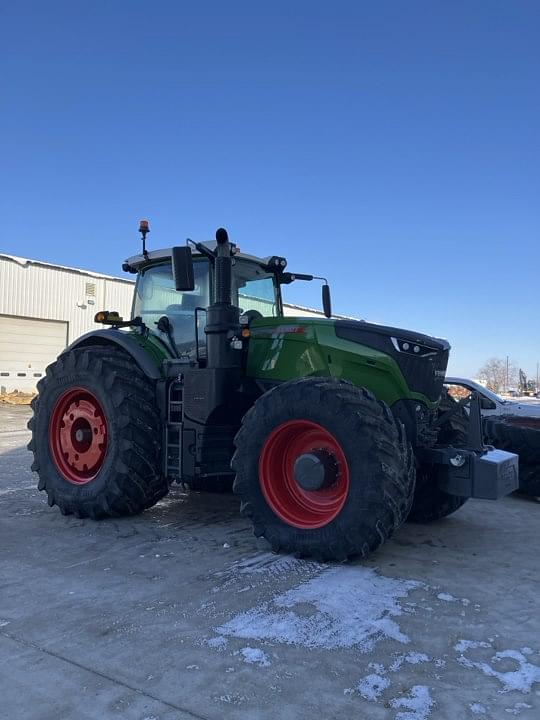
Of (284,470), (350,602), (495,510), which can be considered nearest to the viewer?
(350,602)

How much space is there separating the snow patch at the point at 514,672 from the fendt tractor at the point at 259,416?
1.19 m

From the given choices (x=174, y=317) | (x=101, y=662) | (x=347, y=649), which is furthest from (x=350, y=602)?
(x=174, y=317)

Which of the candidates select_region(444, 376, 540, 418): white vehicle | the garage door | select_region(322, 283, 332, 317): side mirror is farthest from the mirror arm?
the garage door

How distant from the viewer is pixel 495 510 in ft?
21.6

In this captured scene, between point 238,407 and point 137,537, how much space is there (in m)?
1.33

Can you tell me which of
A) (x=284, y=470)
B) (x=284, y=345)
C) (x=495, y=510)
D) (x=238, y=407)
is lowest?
(x=495, y=510)

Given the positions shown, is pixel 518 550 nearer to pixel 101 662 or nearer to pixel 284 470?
pixel 284 470

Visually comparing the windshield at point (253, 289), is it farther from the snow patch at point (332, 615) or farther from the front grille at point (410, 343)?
the snow patch at point (332, 615)

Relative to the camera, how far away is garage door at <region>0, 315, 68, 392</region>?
2278 centimetres

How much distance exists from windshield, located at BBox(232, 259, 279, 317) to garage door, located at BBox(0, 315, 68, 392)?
746 inches

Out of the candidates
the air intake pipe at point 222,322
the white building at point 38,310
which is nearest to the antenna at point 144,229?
the air intake pipe at point 222,322

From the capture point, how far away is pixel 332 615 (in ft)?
11.0

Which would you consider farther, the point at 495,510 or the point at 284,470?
the point at 495,510

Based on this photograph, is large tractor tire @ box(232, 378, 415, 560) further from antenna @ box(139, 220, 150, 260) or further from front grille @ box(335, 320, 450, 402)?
antenna @ box(139, 220, 150, 260)
